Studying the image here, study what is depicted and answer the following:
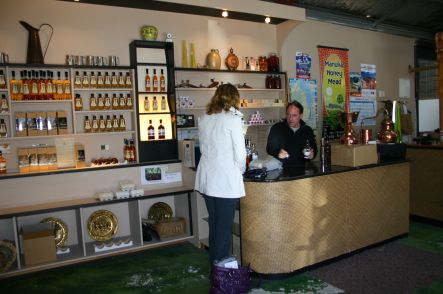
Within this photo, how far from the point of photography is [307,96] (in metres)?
6.25

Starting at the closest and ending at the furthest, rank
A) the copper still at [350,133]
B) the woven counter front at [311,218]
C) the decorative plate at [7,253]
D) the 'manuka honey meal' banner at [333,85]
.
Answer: the woven counter front at [311,218], the decorative plate at [7,253], the copper still at [350,133], the 'manuka honey meal' banner at [333,85]

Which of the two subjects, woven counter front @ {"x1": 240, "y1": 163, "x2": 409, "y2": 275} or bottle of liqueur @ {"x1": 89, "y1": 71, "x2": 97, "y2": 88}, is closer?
woven counter front @ {"x1": 240, "y1": 163, "x2": 409, "y2": 275}

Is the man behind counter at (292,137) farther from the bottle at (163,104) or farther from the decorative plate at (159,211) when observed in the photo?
the decorative plate at (159,211)

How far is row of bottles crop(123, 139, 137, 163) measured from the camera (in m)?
4.66

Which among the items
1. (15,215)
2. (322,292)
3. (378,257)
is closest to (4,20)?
(15,215)

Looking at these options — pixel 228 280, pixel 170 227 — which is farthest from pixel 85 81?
pixel 228 280

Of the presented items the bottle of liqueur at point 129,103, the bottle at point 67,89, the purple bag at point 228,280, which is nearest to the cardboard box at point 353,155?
the purple bag at point 228,280

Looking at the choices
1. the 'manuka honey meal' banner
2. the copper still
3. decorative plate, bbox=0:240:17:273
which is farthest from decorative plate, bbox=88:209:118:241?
the 'manuka honey meal' banner

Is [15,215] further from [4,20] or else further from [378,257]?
[378,257]

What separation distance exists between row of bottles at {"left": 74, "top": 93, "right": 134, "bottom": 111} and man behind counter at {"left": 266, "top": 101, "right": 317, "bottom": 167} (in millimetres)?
1801

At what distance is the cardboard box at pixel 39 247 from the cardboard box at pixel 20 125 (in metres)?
1.06

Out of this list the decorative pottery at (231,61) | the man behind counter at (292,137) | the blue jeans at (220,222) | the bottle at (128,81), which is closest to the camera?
the blue jeans at (220,222)

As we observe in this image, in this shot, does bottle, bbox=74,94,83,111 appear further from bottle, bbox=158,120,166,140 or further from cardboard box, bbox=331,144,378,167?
cardboard box, bbox=331,144,378,167

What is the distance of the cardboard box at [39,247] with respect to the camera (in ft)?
12.2
